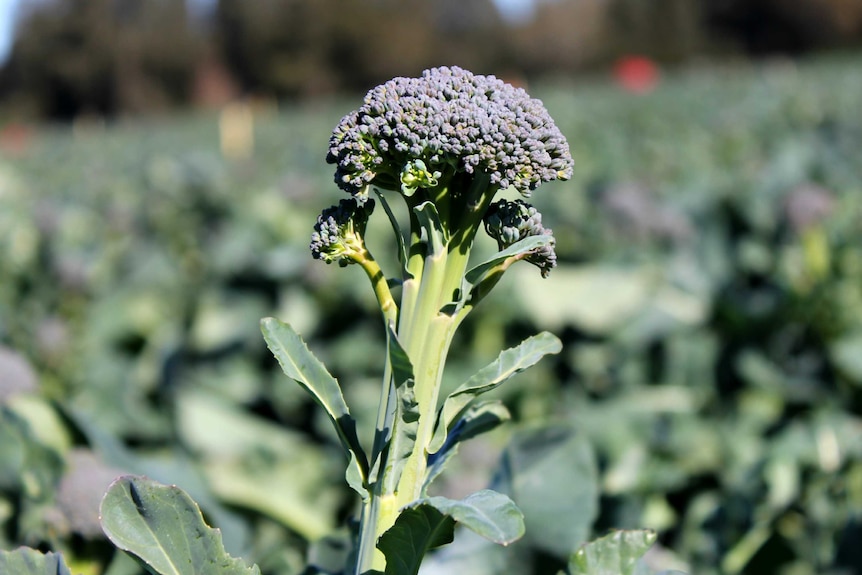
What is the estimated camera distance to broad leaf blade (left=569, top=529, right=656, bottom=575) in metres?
0.89

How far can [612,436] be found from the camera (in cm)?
266

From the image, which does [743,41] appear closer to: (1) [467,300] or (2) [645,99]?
(2) [645,99]

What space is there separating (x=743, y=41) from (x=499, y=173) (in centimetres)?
4343

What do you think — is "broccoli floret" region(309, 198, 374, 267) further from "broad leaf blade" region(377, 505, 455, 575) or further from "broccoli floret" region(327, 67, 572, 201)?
"broad leaf blade" region(377, 505, 455, 575)

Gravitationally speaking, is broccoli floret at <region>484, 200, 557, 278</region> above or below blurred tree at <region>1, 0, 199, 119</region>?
below

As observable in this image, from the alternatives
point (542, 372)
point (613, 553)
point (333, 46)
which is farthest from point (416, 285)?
point (333, 46)

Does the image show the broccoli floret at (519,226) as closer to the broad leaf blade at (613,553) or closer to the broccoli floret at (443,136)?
the broccoli floret at (443,136)

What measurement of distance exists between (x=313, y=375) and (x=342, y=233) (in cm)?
14

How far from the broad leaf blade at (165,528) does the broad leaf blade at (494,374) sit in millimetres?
222

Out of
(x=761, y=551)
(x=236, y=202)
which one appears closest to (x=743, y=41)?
(x=236, y=202)

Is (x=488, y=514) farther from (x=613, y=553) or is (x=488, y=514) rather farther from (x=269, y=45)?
(x=269, y=45)

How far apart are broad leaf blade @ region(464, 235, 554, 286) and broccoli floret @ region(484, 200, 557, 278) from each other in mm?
11

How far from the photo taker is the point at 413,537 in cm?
83

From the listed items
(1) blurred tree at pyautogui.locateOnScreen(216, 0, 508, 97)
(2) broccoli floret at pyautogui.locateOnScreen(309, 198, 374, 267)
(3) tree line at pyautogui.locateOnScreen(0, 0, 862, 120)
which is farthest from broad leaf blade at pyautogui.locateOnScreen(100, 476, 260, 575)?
(1) blurred tree at pyautogui.locateOnScreen(216, 0, 508, 97)
